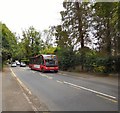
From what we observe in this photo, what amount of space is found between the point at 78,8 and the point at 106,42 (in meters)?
9.97

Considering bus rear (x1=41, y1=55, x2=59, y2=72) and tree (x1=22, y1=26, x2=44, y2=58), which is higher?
tree (x1=22, y1=26, x2=44, y2=58)

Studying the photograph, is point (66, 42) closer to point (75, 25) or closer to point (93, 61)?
point (75, 25)

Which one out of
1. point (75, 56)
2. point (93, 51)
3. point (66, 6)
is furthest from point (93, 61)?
point (66, 6)

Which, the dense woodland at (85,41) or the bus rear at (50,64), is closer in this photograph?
the dense woodland at (85,41)

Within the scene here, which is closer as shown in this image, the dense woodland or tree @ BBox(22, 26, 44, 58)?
the dense woodland

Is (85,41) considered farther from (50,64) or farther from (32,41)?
(32,41)

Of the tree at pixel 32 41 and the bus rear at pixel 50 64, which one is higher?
the tree at pixel 32 41

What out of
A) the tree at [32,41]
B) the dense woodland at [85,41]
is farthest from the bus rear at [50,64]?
the tree at [32,41]

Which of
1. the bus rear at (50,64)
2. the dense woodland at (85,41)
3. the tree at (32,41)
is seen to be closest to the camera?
the dense woodland at (85,41)

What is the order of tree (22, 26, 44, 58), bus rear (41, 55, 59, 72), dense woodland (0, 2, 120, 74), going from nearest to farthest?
1. dense woodland (0, 2, 120, 74)
2. bus rear (41, 55, 59, 72)
3. tree (22, 26, 44, 58)

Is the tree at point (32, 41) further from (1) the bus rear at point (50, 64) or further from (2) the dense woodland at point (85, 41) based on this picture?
(1) the bus rear at point (50, 64)

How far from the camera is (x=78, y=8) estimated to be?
41.2 metres

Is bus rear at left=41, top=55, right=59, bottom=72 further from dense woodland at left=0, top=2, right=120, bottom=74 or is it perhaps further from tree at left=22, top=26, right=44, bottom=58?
tree at left=22, top=26, right=44, bottom=58

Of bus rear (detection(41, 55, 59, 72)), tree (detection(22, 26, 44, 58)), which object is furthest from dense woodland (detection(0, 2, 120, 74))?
tree (detection(22, 26, 44, 58))
